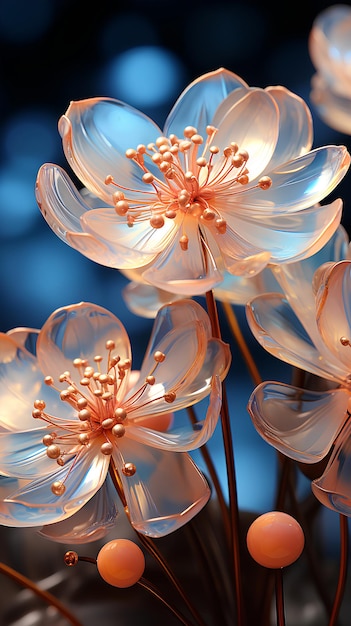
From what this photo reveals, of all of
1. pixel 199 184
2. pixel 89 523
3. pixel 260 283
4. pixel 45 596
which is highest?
pixel 199 184

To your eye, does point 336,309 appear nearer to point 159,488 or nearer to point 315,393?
point 315,393

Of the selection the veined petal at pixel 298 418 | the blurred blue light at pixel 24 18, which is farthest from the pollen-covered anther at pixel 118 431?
the blurred blue light at pixel 24 18

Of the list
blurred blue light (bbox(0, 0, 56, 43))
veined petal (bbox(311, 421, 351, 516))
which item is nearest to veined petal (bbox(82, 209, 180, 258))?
veined petal (bbox(311, 421, 351, 516))

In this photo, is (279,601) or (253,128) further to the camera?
(253,128)

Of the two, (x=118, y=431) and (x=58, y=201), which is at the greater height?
(x=58, y=201)

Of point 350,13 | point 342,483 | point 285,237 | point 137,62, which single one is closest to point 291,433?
point 342,483

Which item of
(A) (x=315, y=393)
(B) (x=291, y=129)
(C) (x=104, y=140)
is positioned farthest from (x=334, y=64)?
(A) (x=315, y=393)
